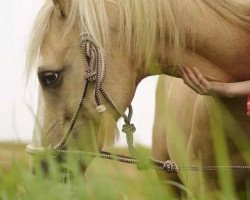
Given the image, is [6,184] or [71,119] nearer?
[6,184]

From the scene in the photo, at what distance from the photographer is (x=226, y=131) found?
162 inches

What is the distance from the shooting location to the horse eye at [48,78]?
3732 millimetres

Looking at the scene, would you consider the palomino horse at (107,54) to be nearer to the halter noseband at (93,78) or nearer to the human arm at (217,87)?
the halter noseband at (93,78)

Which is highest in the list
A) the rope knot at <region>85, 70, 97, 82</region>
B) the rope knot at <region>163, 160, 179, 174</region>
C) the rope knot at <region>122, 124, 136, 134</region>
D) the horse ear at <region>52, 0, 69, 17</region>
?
the horse ear at <region>52, 0, 69, 17</region>

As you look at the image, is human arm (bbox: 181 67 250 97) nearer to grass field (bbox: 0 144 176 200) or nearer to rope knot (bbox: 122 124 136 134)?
rope knot (bbox: 122 124 136 134)

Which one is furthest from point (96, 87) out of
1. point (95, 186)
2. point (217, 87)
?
point (95, 186)

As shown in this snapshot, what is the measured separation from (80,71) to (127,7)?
16.5 inches

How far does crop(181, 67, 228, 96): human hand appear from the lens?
3.75m

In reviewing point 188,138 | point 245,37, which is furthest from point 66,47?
point 188,138

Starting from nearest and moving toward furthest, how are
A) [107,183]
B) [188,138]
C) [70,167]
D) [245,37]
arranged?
1. [107,183]
2. [70,167]
3. [245,37]
4. [188,138]

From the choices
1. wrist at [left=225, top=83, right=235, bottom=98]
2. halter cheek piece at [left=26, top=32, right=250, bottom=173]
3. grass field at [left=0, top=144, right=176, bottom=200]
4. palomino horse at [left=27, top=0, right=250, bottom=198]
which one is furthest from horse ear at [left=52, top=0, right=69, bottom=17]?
grass field at [left=0, top=144, right=176, bottom=200]

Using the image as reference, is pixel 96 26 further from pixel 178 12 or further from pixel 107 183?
pixel 107 183

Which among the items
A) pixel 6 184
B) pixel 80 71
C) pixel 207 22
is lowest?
pixel 6 184

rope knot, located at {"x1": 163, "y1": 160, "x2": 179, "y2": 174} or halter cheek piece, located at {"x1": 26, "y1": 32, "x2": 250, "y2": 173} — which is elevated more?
halter cheek piece, located at {"x1": 26, "y1": 32, "x2": 250, "y2": 173}
